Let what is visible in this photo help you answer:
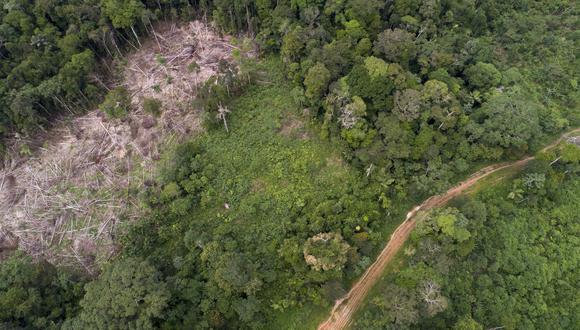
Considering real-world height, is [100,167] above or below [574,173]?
above

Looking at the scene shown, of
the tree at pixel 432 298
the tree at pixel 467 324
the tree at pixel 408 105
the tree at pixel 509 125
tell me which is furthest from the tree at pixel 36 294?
the tree at pixel 509 125

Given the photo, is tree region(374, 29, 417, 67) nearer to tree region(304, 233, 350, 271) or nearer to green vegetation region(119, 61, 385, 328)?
green vegetation region(119, 61, 385, 328)

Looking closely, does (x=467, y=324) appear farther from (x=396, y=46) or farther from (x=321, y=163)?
(x=396, y=46)

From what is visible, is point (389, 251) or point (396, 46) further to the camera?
point (396, 46)

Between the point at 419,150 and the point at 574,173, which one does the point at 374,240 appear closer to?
the point at 419,150

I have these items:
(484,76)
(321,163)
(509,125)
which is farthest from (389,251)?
(484,76)

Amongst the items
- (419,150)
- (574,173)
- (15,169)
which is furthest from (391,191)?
(15,169)

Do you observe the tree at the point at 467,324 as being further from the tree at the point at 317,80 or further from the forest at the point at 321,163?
the tree at the point at 317,80
